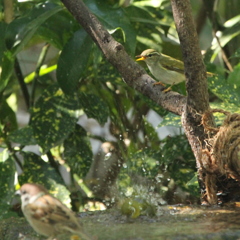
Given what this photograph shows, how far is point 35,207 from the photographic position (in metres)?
1.72

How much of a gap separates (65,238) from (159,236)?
0.31 metres

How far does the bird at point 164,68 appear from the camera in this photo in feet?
10.5

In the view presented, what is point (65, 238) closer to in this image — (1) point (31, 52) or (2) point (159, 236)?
(2) point (159, 236)

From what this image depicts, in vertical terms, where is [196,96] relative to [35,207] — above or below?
above

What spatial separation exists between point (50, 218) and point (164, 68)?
179 cm

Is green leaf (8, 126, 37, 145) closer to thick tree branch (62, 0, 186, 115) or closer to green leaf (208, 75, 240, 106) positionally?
thick tree branch (62, 0, 186, 115)

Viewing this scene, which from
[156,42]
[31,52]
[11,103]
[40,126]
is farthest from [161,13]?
[31,52]

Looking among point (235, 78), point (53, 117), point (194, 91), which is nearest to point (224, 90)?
point (235, 78)

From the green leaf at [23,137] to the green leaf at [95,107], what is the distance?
16.8 inches

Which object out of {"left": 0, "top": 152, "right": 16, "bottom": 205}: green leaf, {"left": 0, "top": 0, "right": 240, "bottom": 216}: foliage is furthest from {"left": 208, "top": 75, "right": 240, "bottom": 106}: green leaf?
{"left": 0, "top": 152, "right": 16, "bottom": 205}: green leaf

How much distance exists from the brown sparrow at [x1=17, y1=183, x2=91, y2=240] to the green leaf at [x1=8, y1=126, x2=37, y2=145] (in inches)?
61.8

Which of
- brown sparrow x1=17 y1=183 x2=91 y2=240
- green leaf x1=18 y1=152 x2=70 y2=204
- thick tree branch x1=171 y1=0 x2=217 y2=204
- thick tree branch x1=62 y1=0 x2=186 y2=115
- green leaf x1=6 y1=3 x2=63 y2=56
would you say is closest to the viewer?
brown sparrow x1=17 y1=183 x2=91 y2=240

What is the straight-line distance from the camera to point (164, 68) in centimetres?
326

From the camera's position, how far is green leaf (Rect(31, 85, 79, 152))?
330 centimetres
